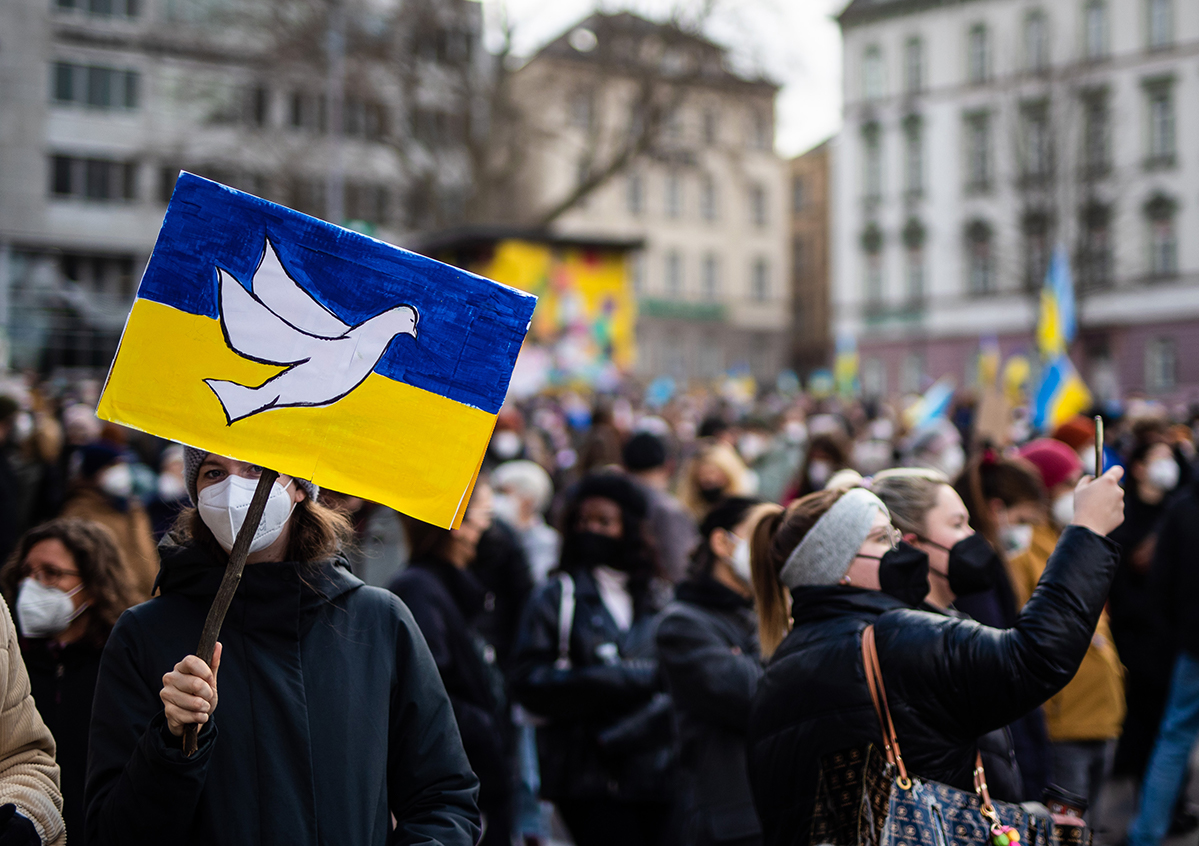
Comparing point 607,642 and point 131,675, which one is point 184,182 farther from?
point 607,642

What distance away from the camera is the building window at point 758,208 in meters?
60.7

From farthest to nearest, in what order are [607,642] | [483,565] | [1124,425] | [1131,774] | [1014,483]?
[1124,425] < [1131,774] < [483,565] < [1014,483] < [607,642]

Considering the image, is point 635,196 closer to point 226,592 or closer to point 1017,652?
point 1017,652

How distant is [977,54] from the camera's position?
4897 cm

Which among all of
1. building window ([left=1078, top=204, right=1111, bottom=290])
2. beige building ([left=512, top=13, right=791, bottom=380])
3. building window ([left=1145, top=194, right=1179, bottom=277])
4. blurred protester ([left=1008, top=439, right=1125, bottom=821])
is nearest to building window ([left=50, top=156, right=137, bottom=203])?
beige building ([left=512, top=13, right=791, bottom=380])

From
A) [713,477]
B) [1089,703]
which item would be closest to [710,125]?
[713,477]

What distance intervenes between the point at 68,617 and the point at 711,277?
187 feet

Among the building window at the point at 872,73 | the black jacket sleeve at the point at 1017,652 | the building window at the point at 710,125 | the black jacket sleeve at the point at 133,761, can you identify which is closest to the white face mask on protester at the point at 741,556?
the black jacket sleeve at the point at 1017,652

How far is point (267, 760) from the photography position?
2.13m

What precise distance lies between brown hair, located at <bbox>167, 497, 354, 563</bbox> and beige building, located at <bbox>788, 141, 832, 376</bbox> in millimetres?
61527

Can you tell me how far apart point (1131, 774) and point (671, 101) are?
20.7 meters

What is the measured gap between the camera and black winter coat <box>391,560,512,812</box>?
13.2ft

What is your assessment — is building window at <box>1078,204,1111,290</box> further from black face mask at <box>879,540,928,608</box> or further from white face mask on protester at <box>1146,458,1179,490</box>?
black face mask at <box>879,540,928,608</box>

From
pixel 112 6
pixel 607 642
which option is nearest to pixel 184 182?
pixel 607 642
